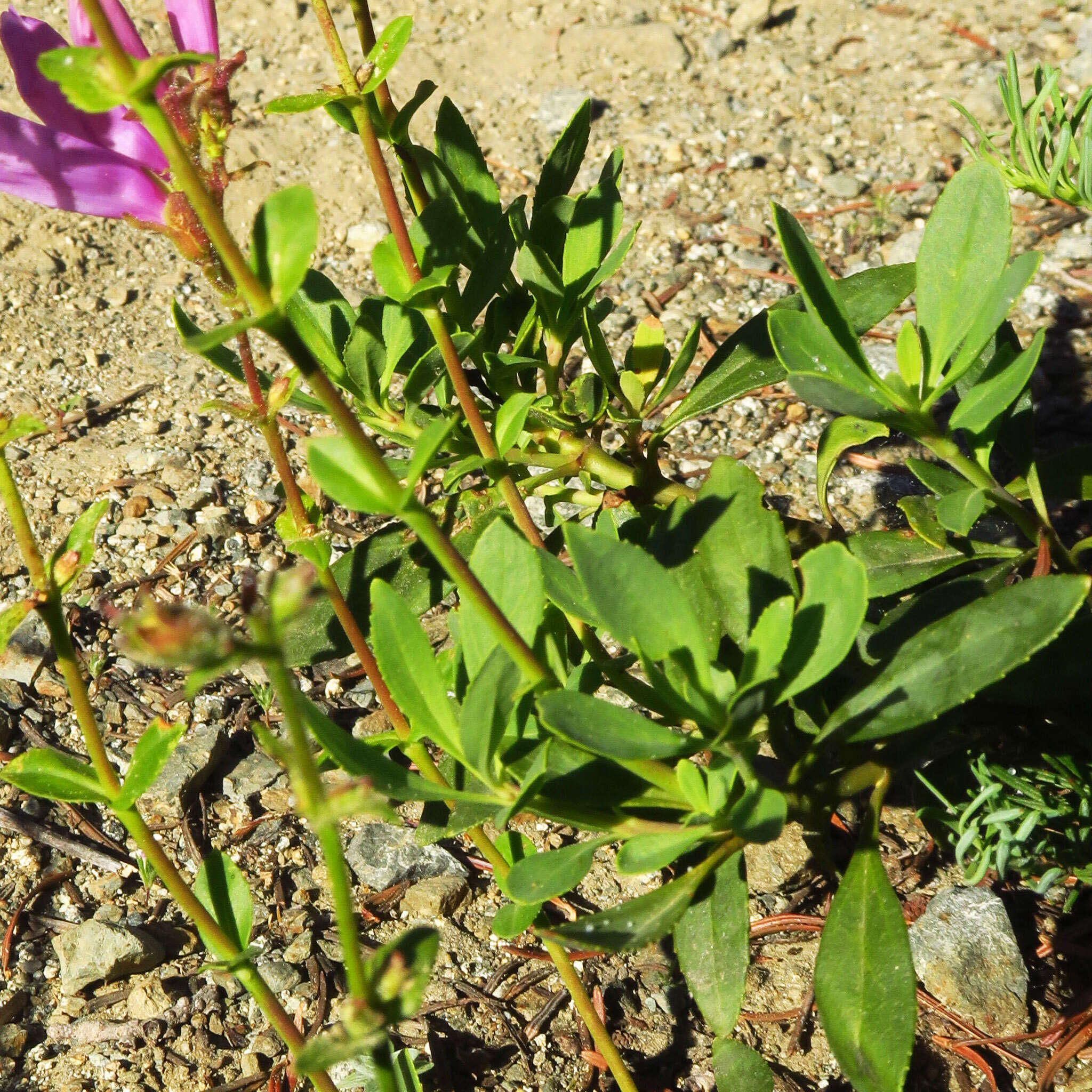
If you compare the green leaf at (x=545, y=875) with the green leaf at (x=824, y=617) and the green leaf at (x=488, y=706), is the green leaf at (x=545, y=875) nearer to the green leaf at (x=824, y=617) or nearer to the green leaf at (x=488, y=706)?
the green leaf at (x=488, y=706)

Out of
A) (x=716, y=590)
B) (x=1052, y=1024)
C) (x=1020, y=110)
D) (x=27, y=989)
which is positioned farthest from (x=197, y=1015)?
(x=1020, y=110)

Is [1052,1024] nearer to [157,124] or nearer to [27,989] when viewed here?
[27,989]

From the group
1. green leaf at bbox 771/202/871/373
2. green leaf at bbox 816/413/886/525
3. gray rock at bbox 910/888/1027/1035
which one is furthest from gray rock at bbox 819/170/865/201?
gray rock at bbox 910/888/1027/1035

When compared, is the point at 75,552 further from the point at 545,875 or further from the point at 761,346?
the point at 761,346

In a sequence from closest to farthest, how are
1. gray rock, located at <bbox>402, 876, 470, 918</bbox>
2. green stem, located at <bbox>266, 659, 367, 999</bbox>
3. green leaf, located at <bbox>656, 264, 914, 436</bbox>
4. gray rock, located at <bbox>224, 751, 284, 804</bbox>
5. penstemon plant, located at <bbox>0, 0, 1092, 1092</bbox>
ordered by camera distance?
1. green stem, located at <bbox>266, 659, 367, 999</bbox>
2. penstemon plant, located at <bbox>0, 0, 1092, 1092</bbox>
3. green leaf, located at <bbox>656, 264, 914, 436</bbox>
4. gray rock, located at <bbox>402, 876, 470, 918</bbox>
5. gray rock, located at <bbox>224, 751, 284, 804</bbox>

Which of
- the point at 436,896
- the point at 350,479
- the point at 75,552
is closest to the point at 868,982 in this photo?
the point at 436,896

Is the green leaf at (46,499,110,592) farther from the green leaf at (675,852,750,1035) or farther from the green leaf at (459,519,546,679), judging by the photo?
the green leaf at (675,852,750,1035)
